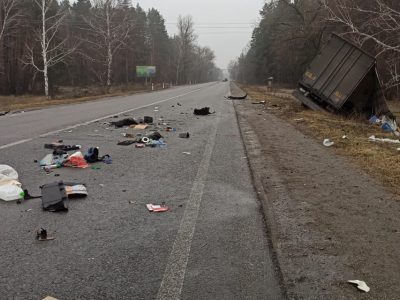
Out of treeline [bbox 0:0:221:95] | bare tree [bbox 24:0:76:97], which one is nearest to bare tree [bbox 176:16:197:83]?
treeline [bbox 0:0:221:95]

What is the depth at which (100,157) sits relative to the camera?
285 inches

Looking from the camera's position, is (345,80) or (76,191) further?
(345,80)

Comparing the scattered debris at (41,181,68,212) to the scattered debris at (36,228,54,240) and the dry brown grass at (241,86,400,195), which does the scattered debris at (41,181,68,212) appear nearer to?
the scattered debris at (36,228,54,240)

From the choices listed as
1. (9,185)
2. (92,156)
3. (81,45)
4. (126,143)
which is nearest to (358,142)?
(126,143)

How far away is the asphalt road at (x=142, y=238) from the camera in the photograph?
2.94 meters

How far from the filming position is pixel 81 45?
224 ft

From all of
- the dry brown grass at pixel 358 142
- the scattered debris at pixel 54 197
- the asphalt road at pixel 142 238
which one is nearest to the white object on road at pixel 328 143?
the dry brown grass at pixel 358 142

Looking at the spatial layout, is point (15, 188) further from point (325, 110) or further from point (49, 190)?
point (325, 110)

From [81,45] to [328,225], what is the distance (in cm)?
6901

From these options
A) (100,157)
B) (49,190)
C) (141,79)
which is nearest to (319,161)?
(100,157)

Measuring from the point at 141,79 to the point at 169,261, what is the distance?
265ft

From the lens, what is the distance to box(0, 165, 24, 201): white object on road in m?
4.80

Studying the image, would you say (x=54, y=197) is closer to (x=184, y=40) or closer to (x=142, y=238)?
(x=142, y=238)

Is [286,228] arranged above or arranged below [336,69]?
below
